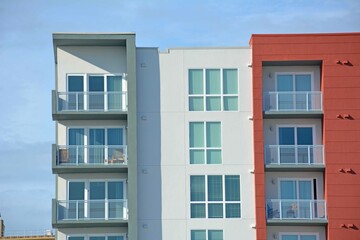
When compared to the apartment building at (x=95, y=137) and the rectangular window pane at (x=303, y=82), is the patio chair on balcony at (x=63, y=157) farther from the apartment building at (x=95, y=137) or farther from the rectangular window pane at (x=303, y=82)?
the rectangular window pane at (x=303, y=82)

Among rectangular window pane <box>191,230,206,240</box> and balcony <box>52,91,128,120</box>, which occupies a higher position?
balcony <box>52,91,128,120</box>

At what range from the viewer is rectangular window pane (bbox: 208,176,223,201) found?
143ft

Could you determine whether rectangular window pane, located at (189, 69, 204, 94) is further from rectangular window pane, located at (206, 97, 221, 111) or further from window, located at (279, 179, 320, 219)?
window, located at (279, 179, 320, 219)

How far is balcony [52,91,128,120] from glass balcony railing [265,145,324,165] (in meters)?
6.94

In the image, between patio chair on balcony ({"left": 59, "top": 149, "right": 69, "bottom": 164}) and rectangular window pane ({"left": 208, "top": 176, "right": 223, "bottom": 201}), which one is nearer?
patio chair on balcony ({"left": 59, "top": 149, "right": 69, "bottom": 164})

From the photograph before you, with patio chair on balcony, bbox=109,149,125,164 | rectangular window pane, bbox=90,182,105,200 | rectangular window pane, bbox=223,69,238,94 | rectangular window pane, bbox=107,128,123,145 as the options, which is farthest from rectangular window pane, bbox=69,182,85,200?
rectangular window pane, bbox=223,69,238,94

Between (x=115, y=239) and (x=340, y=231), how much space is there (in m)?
10.1

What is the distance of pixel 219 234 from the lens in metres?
43.4

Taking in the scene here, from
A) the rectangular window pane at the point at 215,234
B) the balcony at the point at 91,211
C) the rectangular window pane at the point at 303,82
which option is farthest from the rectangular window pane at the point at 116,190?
the rectangular window pane at the point at 303,82

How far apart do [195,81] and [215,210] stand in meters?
6.06

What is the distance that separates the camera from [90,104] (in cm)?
4397

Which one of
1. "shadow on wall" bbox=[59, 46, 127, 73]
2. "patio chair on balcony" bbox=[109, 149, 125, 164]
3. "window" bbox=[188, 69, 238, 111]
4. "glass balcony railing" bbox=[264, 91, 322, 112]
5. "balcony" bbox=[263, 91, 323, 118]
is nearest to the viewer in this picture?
"patio chair on balcony" bbox=[109, 149, 125, 164]

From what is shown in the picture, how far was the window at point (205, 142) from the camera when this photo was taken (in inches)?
1732

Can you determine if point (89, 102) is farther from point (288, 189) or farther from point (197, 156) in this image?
point (288, 189)
